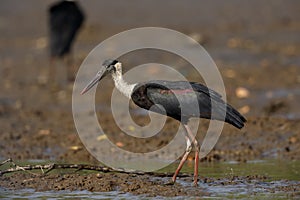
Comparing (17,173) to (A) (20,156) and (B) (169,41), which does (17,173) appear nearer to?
(A) (20,156)

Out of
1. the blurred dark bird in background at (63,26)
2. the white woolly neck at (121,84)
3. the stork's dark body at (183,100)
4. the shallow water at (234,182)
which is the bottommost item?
the shallow water at (234,182)

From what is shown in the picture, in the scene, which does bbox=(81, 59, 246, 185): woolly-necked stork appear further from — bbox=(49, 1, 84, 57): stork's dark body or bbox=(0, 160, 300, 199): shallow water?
bbox=(49, 1, 84, 57): stork's dark body

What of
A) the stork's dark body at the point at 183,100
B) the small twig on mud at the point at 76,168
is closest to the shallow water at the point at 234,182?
the small twig on mud at the point at 76,168

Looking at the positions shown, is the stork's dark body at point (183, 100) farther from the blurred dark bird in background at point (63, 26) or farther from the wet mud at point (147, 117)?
the blurred dark bird in background at point (63, 26)

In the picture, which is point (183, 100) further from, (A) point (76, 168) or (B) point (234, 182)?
(A) point (76, 168)

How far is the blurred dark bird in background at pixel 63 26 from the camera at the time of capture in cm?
1362

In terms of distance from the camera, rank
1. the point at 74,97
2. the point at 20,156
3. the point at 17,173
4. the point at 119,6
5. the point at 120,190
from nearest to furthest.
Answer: the point at 120,190
the point at 17,173
the point at 20,156
the point at 74,97
the point at 119,6

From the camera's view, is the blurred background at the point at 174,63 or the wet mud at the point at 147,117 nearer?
the wet mud at the point at 147,117

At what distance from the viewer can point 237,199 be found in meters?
6.98

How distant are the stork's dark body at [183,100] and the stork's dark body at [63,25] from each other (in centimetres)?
632

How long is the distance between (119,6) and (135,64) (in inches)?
184

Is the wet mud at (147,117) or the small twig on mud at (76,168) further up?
the wet mud at (147,117)

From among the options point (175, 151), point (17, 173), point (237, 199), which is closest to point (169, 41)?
point (175, 151)

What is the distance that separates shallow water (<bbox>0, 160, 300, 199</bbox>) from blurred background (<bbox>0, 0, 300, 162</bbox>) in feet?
1.50
